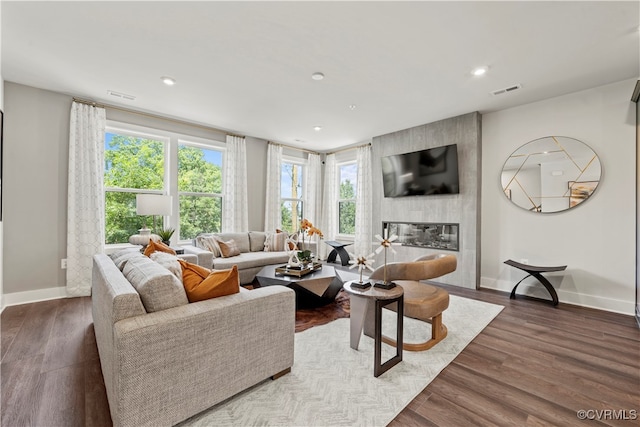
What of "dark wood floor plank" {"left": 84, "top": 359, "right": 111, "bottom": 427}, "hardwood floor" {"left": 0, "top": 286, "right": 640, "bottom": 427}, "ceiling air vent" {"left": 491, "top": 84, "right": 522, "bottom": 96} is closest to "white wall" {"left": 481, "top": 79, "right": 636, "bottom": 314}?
"hardwood floor" {"left": 0, "top": 286, "right": 640, "bottom": 427}

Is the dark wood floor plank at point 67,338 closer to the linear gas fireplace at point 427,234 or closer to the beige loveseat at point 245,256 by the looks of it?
the beige loveseat at point 245,256

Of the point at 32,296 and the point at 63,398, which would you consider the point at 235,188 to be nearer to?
the point at 32,296

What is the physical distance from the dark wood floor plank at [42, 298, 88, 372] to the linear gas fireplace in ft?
14.9

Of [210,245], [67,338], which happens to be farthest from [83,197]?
[67,338]

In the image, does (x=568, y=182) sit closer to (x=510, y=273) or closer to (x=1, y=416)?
(x=510, y=273)

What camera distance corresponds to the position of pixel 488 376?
1936 mm

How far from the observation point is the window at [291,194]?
250 inches

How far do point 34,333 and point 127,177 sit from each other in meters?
2.39

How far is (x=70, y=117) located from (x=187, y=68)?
2.05m

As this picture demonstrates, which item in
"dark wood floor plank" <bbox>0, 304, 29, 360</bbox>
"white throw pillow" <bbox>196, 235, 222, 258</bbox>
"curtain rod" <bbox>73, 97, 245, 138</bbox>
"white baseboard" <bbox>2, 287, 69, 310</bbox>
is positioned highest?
"curtain rod" <bbox>73, 97, 245, 138</bbox>

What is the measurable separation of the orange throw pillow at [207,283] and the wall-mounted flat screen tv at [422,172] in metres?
3.80

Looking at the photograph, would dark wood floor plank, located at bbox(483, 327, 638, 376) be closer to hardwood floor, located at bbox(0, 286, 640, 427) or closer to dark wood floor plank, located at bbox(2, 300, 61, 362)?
hardwood floor, located at bbox(0, 286, 640, 427)

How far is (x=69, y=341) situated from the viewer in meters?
2.40

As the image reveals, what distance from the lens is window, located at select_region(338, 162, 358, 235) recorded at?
6.44 metres
